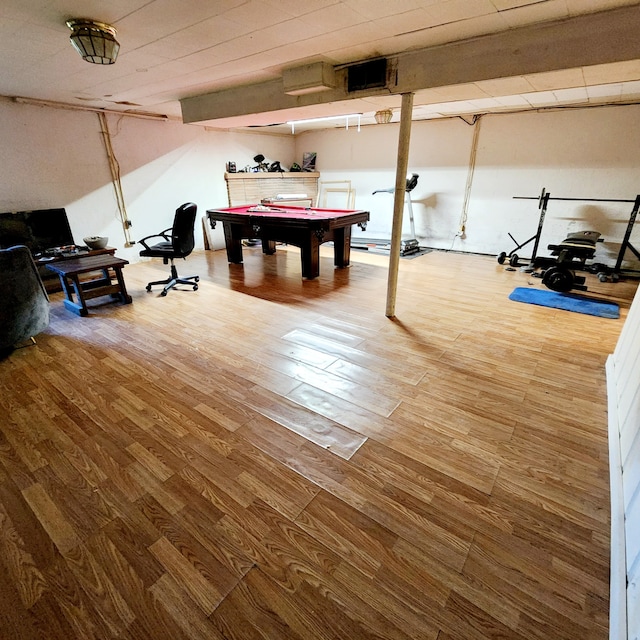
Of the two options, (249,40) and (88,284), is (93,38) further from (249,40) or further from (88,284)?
(88,284)

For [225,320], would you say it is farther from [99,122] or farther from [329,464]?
[99,122]

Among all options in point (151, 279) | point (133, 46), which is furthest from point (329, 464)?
point (151, 279)

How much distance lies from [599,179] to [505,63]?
418 centimetres

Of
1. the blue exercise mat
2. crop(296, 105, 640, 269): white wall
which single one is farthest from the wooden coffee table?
crop(296, 105, 640, 269): white wall

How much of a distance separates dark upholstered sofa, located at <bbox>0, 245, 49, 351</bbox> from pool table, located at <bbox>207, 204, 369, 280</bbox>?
2.75 meters

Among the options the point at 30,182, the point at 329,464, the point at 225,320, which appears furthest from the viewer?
the point at 30,182

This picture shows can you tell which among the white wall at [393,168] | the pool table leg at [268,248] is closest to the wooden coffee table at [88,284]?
the white wall at [393,168]

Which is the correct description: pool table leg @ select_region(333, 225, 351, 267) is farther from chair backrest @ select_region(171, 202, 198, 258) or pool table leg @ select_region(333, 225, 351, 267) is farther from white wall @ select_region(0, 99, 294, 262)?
white wall @ select_region(0, 99, 294, 262)

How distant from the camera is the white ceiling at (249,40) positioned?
2039 millimetres

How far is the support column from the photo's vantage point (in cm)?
311

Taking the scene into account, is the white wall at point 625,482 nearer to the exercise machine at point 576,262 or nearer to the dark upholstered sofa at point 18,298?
the exercise machine at point 576,262

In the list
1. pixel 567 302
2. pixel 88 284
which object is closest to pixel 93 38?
pixel 88 284

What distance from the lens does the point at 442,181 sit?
680cm

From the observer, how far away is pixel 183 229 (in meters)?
4.23
